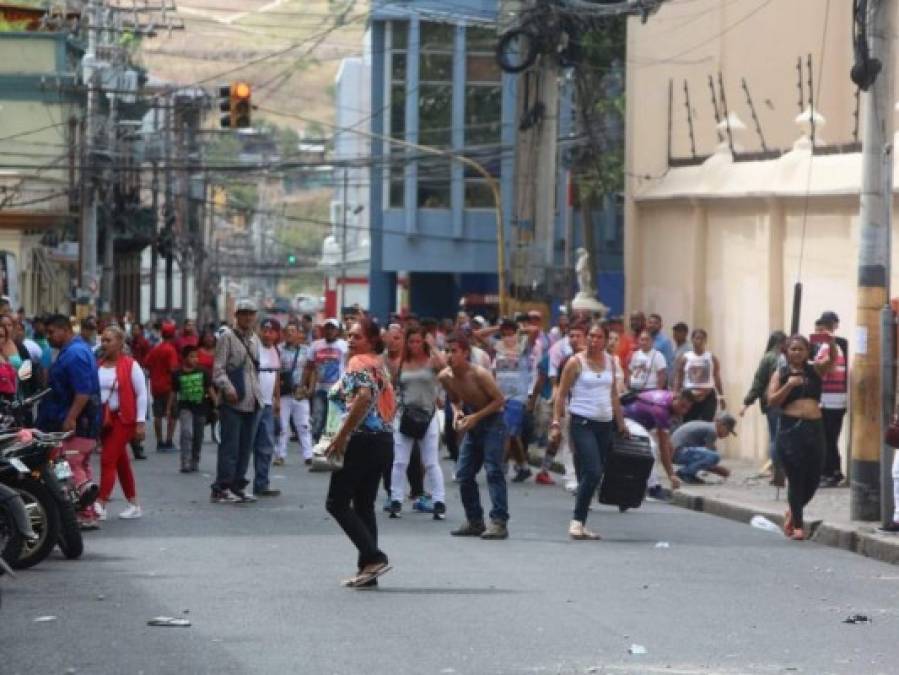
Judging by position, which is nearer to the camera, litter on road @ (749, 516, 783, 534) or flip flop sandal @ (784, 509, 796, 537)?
flip flop sandal @ (784, 509, 796, 537)

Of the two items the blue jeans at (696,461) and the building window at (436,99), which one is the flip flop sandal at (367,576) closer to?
the blue jeans at (696,461)

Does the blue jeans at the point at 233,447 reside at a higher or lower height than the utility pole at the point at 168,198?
lower

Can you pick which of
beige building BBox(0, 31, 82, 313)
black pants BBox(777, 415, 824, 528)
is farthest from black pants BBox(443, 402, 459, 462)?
beige building BBox(0, 31, 82, 313)

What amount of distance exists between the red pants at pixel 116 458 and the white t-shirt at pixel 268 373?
7.88ft

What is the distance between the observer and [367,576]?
13.7 m

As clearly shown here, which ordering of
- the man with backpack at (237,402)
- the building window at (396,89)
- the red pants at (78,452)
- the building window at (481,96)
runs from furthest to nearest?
the building window at (396,89), the building window at (481,96), the man with backpack at (237,402), the red pants at (78,452)

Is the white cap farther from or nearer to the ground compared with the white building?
nearer to the ground

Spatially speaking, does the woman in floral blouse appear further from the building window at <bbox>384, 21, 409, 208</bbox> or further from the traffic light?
the building window at <bbox>384, 21, 409, 208</bbox>

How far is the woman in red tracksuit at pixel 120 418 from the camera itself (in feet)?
60.1

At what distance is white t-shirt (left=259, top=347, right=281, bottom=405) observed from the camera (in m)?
21.1

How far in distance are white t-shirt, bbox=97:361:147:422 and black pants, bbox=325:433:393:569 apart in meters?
4.89

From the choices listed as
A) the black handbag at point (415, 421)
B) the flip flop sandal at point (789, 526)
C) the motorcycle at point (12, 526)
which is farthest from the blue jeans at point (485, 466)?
the motorcycle at point (12, 526)

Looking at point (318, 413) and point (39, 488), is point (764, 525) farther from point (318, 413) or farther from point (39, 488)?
point (318, 413)

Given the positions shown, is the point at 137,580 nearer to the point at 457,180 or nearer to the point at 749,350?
the point at 749,350
